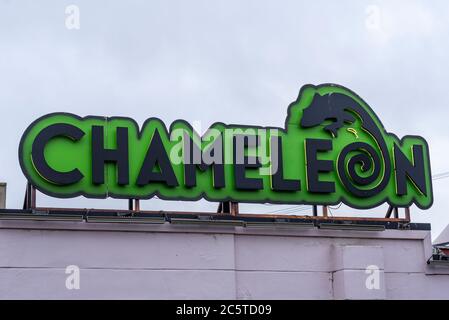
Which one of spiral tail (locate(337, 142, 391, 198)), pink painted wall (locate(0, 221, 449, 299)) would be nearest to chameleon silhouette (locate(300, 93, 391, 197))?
spiral tail (locate(337, 142, 391, 198))

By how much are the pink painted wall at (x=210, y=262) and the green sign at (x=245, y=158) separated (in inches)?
31.5

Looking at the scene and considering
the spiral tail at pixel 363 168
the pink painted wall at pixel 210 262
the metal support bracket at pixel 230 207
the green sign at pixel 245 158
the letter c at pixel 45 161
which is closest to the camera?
the pink painted wall at pixel 210 262

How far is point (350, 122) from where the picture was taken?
18.9 m

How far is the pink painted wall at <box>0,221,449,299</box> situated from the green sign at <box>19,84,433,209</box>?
800 millimetres

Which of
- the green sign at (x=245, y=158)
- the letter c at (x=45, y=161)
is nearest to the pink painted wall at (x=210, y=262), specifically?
the green sign at (x=245, y=158)

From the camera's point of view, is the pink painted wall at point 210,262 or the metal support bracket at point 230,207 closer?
the pink painted wall at point 210,262

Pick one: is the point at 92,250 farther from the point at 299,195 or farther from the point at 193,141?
the point at 299,195

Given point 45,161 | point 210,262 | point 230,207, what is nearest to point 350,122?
point 230,207

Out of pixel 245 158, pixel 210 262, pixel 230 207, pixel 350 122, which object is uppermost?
pixel 350 122

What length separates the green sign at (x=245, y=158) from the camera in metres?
16.8

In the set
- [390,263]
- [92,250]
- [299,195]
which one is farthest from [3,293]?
[390,263]

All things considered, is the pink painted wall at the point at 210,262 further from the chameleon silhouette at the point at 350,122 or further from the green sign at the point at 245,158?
the chameleon silhouette at the point at 350,122

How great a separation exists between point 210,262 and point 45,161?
3735mm

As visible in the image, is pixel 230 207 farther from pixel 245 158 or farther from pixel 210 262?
pixel 210 262
